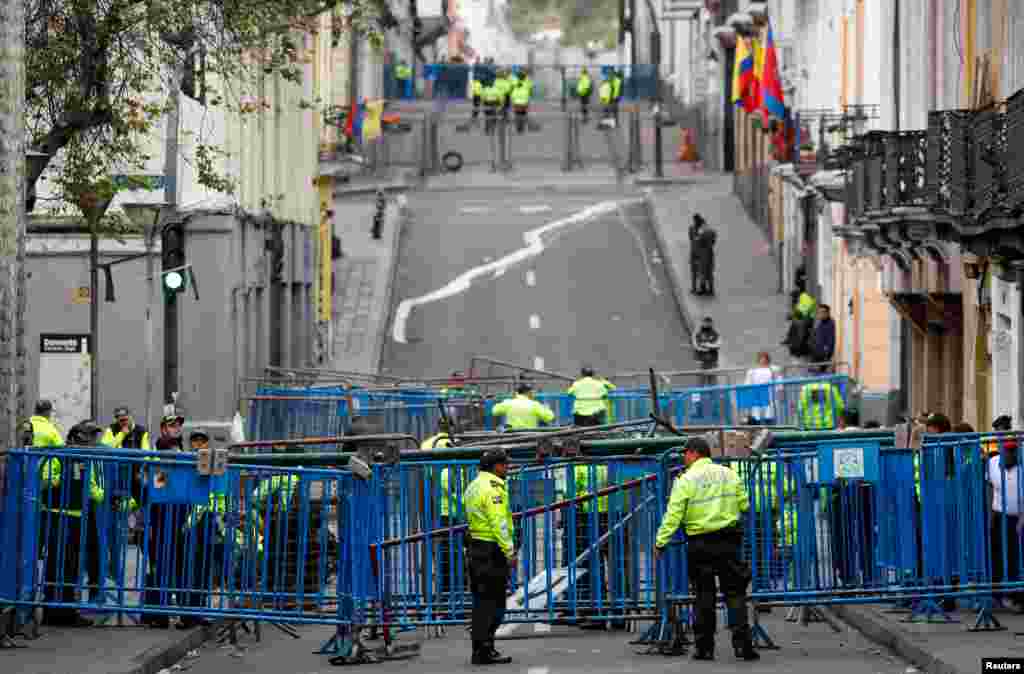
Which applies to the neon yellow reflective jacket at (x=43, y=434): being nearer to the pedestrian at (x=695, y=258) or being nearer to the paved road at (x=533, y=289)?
the paved road at (x=533, y=289)

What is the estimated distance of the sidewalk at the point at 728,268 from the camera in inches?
1919

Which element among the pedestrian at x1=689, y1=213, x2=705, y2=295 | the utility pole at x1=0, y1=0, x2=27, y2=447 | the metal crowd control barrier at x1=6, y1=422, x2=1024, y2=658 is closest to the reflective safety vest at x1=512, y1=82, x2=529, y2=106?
the pedestrian at x1=689, y1=213, x2=705, y2=295

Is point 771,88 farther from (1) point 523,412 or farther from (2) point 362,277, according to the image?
(1) point 523,412

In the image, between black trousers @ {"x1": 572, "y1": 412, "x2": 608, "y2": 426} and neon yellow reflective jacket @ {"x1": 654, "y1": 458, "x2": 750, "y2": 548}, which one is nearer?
neon yellow reflective jacket @ {"x1": 654, "y1": 458, "x2": 750, "y2": 548}

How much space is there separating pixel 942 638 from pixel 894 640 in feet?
1.73

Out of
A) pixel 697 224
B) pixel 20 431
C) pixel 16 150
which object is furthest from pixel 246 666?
pixel 697 224

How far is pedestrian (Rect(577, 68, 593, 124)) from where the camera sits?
266ft

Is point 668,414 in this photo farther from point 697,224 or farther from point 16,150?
point 697,224

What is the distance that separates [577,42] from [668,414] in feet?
536

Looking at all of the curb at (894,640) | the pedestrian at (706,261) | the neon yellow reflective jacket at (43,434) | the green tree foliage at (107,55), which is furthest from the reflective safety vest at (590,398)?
the pedestrian at (706,261)

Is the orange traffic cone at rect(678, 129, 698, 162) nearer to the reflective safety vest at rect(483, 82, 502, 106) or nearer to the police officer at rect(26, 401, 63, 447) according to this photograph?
the reflective safety vest at rect(483, 82, 502, 106)

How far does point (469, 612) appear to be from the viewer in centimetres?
1744

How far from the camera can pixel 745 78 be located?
5019cm

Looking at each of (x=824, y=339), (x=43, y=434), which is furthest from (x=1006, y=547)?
(x=824, y=339)
